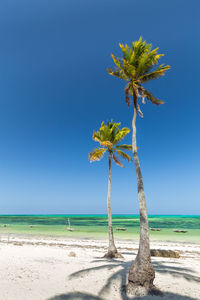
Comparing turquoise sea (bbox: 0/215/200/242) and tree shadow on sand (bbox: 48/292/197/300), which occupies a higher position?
tree shadow on sand (bbox: 48/292/197/300)

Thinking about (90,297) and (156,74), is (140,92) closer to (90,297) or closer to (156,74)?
(156,74)

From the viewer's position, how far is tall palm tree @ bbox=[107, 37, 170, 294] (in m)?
7.55

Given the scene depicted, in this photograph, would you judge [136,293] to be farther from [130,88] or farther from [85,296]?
[130,88]

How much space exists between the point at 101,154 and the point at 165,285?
10788 mm

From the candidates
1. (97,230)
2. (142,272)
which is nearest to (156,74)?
(142,272)

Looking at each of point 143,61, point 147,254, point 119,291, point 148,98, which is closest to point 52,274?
point 119,291

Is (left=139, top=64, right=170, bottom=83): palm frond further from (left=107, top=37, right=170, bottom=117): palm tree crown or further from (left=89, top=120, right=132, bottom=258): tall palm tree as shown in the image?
(left=89, top=120, right=132, bottom=258): tall palm tree

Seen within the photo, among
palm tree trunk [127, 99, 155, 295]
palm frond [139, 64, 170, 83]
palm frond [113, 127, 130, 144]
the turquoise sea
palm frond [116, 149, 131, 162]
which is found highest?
palm frond [139, 64, 170, 83]

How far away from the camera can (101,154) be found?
17.2 m

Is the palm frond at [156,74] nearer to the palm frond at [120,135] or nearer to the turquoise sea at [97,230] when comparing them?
the palm frond at [120,135]

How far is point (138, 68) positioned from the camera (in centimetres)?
1006

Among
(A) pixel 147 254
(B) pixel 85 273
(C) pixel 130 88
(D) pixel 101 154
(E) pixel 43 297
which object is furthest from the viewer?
(D) pixel 101 154

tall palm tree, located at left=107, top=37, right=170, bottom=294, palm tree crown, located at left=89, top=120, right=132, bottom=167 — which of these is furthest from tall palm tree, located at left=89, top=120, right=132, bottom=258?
tall palm tree, located at left=107, top=37, right=170, bottom=294

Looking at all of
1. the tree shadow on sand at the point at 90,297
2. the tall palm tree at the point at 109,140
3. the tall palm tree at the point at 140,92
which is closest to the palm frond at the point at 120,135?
the tall palm tree at the point at 109,140
